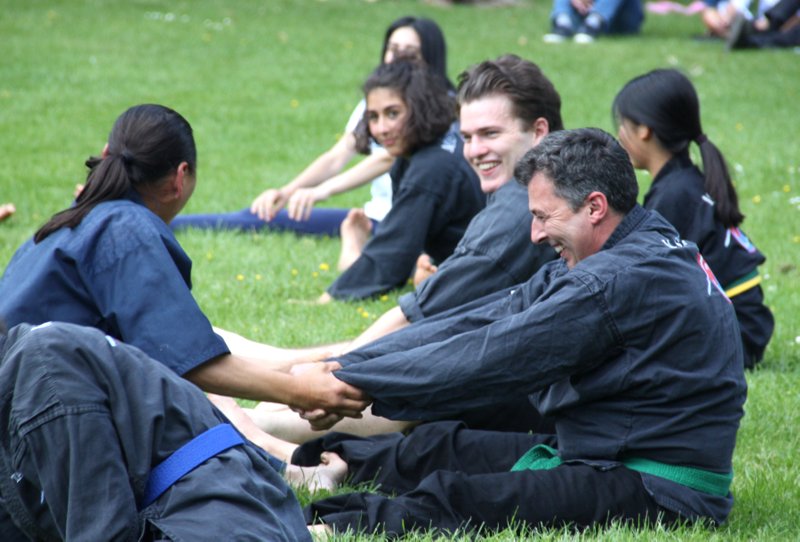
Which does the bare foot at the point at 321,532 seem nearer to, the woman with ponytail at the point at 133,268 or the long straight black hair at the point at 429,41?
the woman with ponytail at the point at 133,268

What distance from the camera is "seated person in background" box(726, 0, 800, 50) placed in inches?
651

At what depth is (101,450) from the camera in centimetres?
279

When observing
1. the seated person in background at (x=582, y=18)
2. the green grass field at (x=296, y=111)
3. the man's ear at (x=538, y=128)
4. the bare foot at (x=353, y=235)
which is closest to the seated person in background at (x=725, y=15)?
the green grass field at (x=296, y=111)

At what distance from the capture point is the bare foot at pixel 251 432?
4.84 m

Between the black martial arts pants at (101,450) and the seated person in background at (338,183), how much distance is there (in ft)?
13.7

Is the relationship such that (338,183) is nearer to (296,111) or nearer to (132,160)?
(132,160)

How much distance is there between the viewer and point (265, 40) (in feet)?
52.9

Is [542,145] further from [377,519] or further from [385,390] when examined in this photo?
[377,519]

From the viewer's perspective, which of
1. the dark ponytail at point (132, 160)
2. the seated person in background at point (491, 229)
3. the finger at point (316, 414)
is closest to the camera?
the dark ponytail at point (132, 160)

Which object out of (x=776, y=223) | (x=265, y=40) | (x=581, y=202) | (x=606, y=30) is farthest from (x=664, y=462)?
(x=606, y=30)

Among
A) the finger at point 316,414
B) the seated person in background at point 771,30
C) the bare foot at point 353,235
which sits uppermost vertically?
the finger at point 316,414

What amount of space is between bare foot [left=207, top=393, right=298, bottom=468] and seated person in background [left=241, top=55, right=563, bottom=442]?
157 millimetres

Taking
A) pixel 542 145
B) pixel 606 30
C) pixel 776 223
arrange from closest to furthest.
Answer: pixel 542 145
pixel 776 223
pixel 606 30

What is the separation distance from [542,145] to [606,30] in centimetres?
1440
